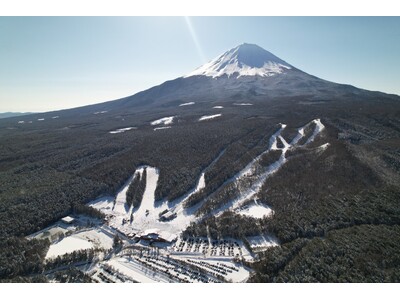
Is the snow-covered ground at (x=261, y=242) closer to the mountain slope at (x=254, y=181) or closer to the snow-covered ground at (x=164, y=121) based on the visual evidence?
Result: the mountain slope at (x=254, y=181)

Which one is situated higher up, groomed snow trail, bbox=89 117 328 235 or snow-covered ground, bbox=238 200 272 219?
groomed snow trail, bbox=89 117 328 235

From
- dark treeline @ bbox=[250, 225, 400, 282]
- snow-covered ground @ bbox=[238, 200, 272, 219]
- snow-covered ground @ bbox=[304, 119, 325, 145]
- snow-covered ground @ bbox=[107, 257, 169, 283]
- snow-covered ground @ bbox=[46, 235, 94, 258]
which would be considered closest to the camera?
dark treeline @ bbox=[250, 225, 400, 282]

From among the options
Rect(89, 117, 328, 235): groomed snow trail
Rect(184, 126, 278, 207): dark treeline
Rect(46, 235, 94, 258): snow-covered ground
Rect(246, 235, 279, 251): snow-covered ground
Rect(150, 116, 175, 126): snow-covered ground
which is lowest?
Rect(246, 235, 279, 251): snow-covered ground

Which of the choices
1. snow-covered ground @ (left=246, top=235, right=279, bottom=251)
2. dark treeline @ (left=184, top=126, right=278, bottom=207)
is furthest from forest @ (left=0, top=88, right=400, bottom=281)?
snow-covered ground @ (left=246, top=235, right=279, bottom=251)

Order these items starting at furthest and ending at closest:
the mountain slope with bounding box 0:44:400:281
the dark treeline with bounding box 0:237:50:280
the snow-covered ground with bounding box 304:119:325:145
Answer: the snow-covered ground with bounding box 304:119:325:145
the mountain slope with bounding box 0:44:400:281
the dark treeline with bounding box 0:237:50:280

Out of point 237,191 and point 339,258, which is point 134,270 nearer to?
point 339,258

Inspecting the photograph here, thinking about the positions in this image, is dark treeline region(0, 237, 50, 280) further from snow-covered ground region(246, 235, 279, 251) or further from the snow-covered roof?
snow-covered ground region(246, 235, 279, 251)

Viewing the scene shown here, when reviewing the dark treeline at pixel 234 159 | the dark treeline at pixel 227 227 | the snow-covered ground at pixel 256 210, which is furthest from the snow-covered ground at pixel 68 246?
the snow-covered ground at pixel 256 210

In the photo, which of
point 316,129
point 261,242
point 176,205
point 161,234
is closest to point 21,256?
point 161,234

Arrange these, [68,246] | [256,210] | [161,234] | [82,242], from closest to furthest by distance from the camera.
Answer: [68,246] → [82,242] → [161,234] → [256,210]

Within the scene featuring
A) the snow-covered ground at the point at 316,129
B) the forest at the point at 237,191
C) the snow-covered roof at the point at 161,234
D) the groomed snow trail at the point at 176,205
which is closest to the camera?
the forest at the point at 237,191

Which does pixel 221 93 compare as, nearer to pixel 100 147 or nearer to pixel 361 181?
pixel 100 147
